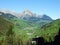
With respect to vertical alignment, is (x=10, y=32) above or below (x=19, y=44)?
above

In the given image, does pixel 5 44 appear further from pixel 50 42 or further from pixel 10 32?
pixel 50 42

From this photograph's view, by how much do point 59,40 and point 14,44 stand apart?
40.6 meters

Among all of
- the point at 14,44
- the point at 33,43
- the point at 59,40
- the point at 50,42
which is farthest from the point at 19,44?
the point at 33,43

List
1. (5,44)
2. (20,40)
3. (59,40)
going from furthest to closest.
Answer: (59,40)
(20,40)
(5,44)

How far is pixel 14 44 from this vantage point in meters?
97.2

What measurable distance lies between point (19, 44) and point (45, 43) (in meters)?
49.6

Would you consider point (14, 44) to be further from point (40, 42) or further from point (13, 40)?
point (40, 42)

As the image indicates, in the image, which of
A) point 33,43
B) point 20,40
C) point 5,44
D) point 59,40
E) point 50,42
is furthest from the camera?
point 33,43

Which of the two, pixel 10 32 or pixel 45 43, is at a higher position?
pixel 10 32

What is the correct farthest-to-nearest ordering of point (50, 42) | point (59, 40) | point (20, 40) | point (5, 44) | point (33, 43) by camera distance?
1. point (33, 43)
2. point (50, 42)
3. point (59, 40)
4. point (20, 40)
5. point (5, 44)

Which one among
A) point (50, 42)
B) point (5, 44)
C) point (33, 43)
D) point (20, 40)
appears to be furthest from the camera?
point (33, 43)

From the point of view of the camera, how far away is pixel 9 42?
93.8 m

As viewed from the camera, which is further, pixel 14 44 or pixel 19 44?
pixel 19 44

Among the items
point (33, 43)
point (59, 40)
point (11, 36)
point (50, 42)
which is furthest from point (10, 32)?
point (33, 43)
